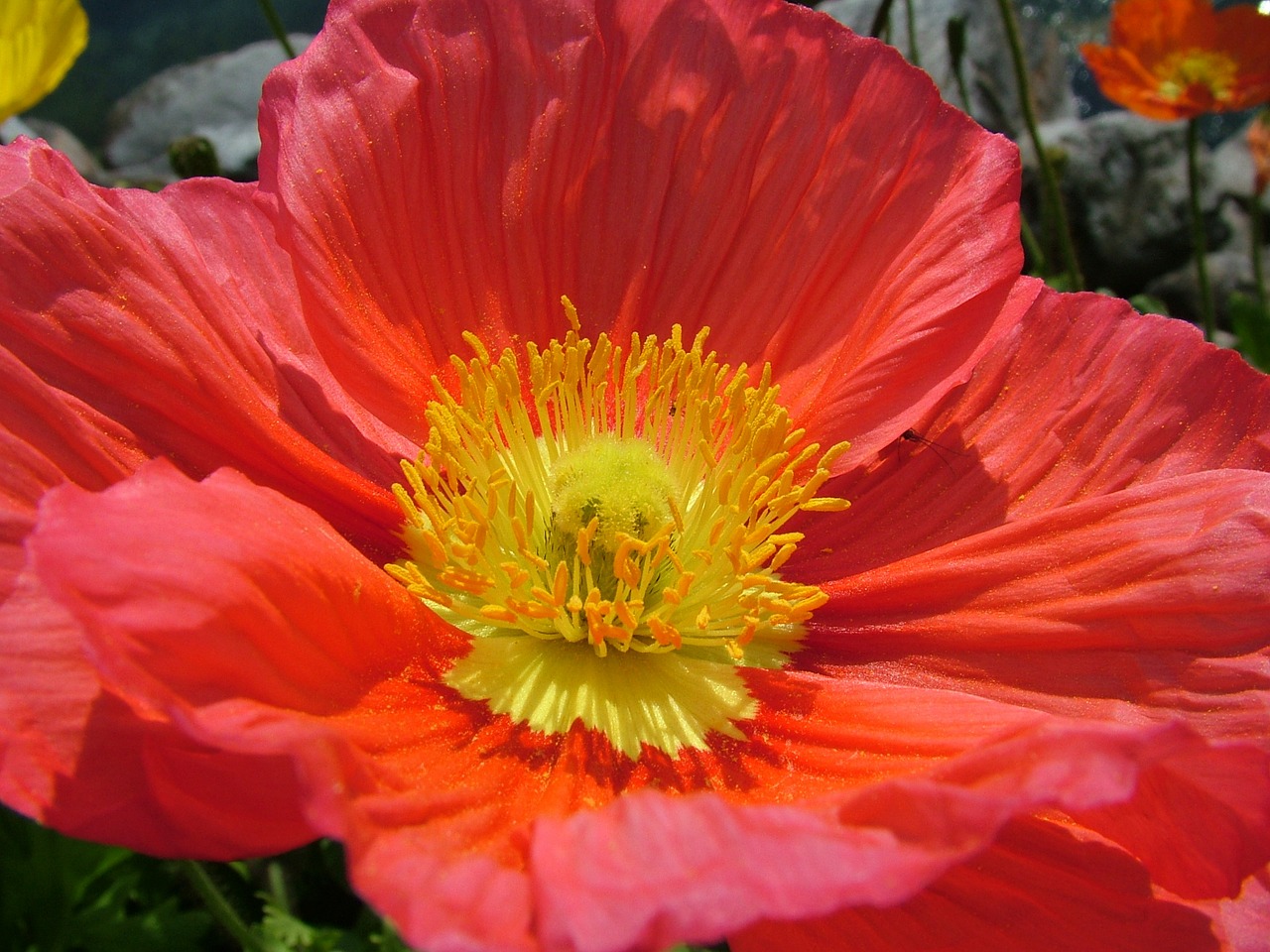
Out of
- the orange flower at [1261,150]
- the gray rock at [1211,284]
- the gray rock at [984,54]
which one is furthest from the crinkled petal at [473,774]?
the gray rock at [1211,284]

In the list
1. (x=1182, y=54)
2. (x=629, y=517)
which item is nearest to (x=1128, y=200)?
(x=1182, y=54)

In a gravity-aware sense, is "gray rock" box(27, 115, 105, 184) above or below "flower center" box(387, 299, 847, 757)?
above

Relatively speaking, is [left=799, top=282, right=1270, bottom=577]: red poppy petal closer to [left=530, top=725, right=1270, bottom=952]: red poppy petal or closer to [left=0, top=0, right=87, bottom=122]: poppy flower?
[left=530, top=725, right=1270, bottom=952]: red poppy petal

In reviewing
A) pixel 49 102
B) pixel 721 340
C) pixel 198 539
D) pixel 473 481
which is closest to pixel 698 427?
pixel 721 340

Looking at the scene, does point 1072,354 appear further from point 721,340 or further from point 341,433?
point 341,433

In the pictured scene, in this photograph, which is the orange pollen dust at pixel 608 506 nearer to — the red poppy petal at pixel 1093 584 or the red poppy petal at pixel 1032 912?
the red poppy petal at pixel 1093 584

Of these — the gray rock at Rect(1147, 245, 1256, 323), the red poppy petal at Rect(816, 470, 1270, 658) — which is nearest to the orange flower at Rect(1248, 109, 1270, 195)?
the gray rock at Rect(1147, 245, 1256, 323)

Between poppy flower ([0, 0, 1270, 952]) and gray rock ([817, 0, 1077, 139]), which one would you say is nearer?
poppy flower ([0, 0, 1270, 952])
